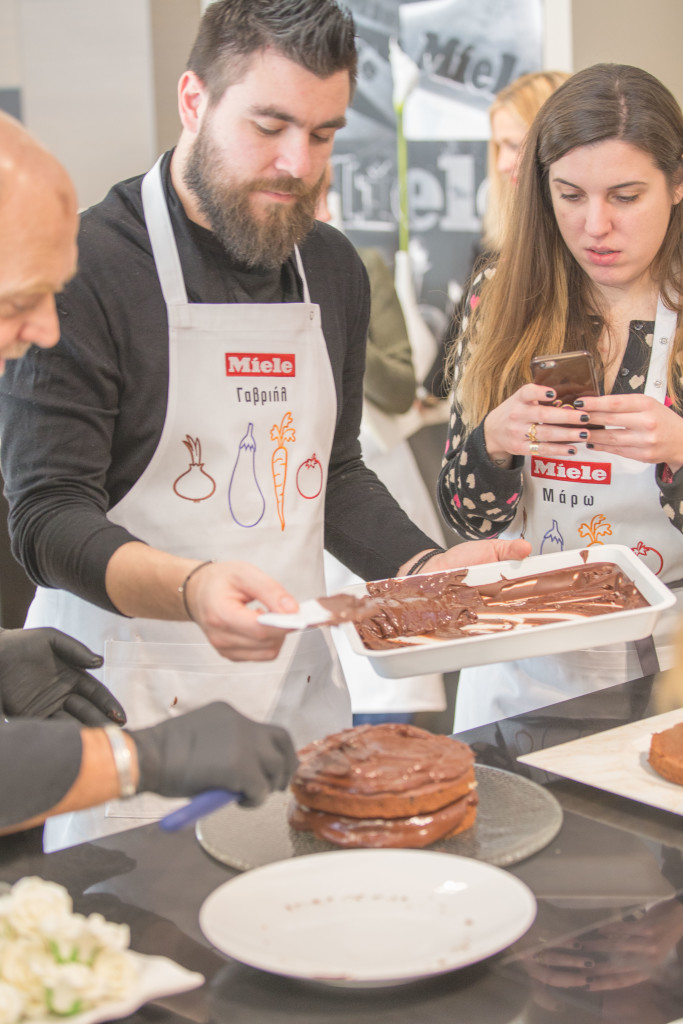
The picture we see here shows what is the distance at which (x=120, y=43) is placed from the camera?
3201mm

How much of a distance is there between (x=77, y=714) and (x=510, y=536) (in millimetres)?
1116

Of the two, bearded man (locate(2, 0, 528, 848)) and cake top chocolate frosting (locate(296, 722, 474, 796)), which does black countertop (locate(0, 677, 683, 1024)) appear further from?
bearded man (locate(2, 0, 528, 848))

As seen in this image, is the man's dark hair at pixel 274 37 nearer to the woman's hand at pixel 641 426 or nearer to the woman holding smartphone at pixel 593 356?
the woman holding smartphone at pixel 593 356

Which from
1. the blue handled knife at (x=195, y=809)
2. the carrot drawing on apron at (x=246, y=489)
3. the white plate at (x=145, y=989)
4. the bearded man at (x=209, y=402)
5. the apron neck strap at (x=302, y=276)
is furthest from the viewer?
the apron neck strap at (x=302, y=276)

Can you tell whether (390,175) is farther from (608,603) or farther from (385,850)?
(385,850)

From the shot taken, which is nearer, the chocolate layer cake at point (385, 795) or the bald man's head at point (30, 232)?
the bald man's head at point (30, 232)

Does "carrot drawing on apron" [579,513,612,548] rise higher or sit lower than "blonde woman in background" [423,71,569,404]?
lower

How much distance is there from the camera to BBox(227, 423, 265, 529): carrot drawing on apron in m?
2.04

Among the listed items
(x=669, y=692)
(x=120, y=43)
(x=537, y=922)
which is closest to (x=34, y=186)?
(x=537, y=922)

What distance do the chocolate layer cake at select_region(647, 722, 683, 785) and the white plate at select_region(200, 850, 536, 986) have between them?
34 centimetres

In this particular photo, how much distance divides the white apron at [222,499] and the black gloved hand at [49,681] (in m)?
0.33

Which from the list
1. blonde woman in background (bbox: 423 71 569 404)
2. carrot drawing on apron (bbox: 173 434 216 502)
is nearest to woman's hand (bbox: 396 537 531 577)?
carrot drawing on apron (bbox: 173 434 216 502)

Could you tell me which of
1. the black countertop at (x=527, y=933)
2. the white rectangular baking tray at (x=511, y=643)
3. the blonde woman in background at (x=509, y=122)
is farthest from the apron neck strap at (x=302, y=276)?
the blonde woman in background at (x=509, y=122)

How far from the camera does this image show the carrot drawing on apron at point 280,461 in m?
2.10
